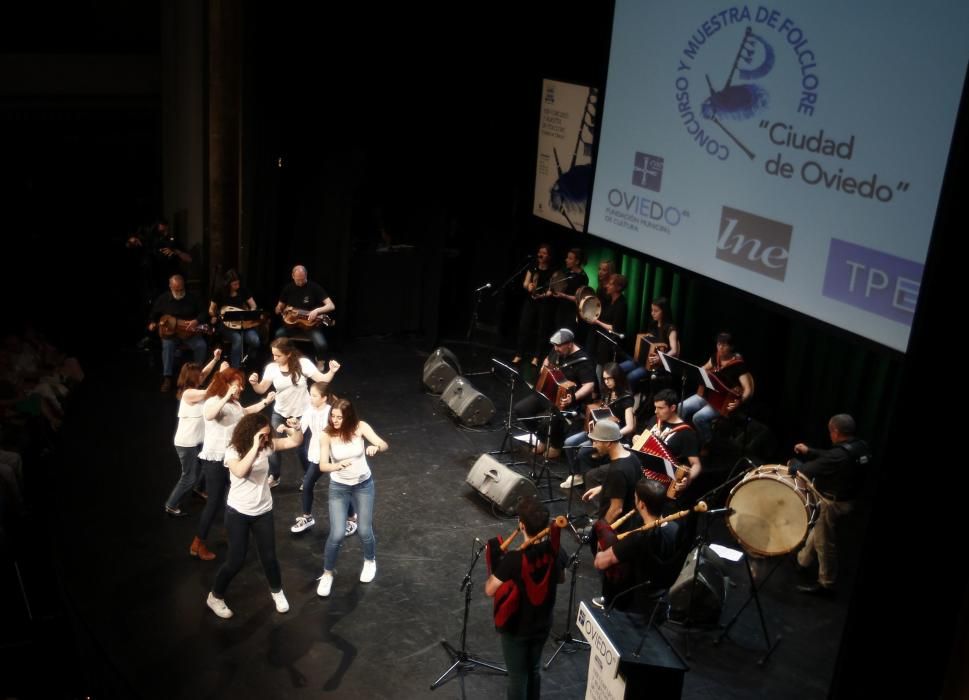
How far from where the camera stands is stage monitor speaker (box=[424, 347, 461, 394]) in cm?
1040

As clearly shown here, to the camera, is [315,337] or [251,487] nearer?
[251,487]

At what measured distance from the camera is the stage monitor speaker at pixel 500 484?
7.99 meters

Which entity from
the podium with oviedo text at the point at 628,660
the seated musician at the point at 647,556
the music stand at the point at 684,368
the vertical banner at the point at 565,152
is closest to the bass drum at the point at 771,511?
the seated musician at the point at 647,556

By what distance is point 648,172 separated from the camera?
28.2ft

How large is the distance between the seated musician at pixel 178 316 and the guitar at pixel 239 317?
0.82 feet

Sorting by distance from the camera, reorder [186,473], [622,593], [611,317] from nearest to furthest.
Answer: [622,593], [186,473], [611,317]

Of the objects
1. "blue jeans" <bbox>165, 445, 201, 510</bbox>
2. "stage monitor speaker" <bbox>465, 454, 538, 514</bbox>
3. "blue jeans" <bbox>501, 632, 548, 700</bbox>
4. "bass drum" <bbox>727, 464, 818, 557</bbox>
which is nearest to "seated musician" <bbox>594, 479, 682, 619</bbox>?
"blue jeans" <bbox>501, 632, 548, 700</bbox>

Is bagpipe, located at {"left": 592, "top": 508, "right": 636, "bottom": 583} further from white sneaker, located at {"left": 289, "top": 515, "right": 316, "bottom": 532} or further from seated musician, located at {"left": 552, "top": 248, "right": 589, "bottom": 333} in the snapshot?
seated musician, located at {"left": 552, "top": 248, "right": 589, "bottom": 333}

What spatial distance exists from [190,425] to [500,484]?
98.1 inches

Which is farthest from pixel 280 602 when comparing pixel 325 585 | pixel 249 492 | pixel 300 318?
pixel 300 318

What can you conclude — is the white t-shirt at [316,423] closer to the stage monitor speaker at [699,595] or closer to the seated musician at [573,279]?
the stage monitor speaker at [699,595]

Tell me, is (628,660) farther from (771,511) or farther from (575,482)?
(575,482)

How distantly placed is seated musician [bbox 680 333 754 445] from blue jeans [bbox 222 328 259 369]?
4.57 meters

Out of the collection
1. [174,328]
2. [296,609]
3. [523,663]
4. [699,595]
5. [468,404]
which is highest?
[174,328]
